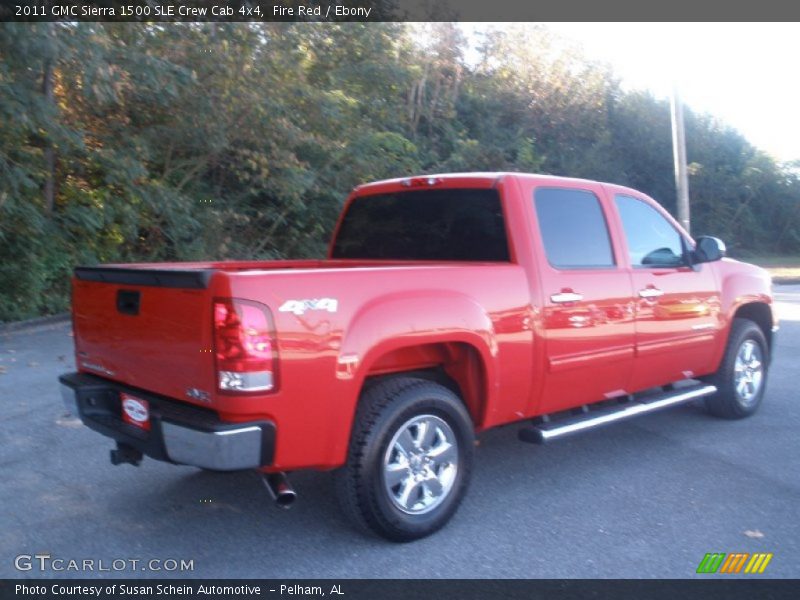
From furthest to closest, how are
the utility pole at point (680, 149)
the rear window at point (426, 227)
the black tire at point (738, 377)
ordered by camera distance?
the utility pole at point (680, 149), the black tire at point (738, 377), the rear window at point (426, 227)

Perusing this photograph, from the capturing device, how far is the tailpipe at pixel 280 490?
159 inches

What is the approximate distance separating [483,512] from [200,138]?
11380mm

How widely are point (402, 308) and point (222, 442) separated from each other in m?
1.16

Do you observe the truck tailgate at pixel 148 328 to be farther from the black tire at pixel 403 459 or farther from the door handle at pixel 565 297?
the door handle at pixel 565 297

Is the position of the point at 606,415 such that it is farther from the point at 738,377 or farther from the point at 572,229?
the point at 738,377

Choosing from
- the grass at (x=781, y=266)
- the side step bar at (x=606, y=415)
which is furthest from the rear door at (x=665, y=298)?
the grass at (x=781, y=266)

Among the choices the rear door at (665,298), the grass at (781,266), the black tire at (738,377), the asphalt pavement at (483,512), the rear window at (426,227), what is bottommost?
the grass at (781,266)

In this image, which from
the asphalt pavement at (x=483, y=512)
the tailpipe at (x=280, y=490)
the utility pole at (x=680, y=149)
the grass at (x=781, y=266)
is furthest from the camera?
the grass at (x=781, y=266)

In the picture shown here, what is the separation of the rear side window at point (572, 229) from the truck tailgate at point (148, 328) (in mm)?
2358

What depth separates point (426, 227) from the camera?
5688 mm

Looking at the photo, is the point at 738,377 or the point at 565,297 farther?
the point at 738,377

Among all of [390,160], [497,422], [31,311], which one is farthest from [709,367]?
[390,160]

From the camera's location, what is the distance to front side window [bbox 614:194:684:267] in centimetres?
596
